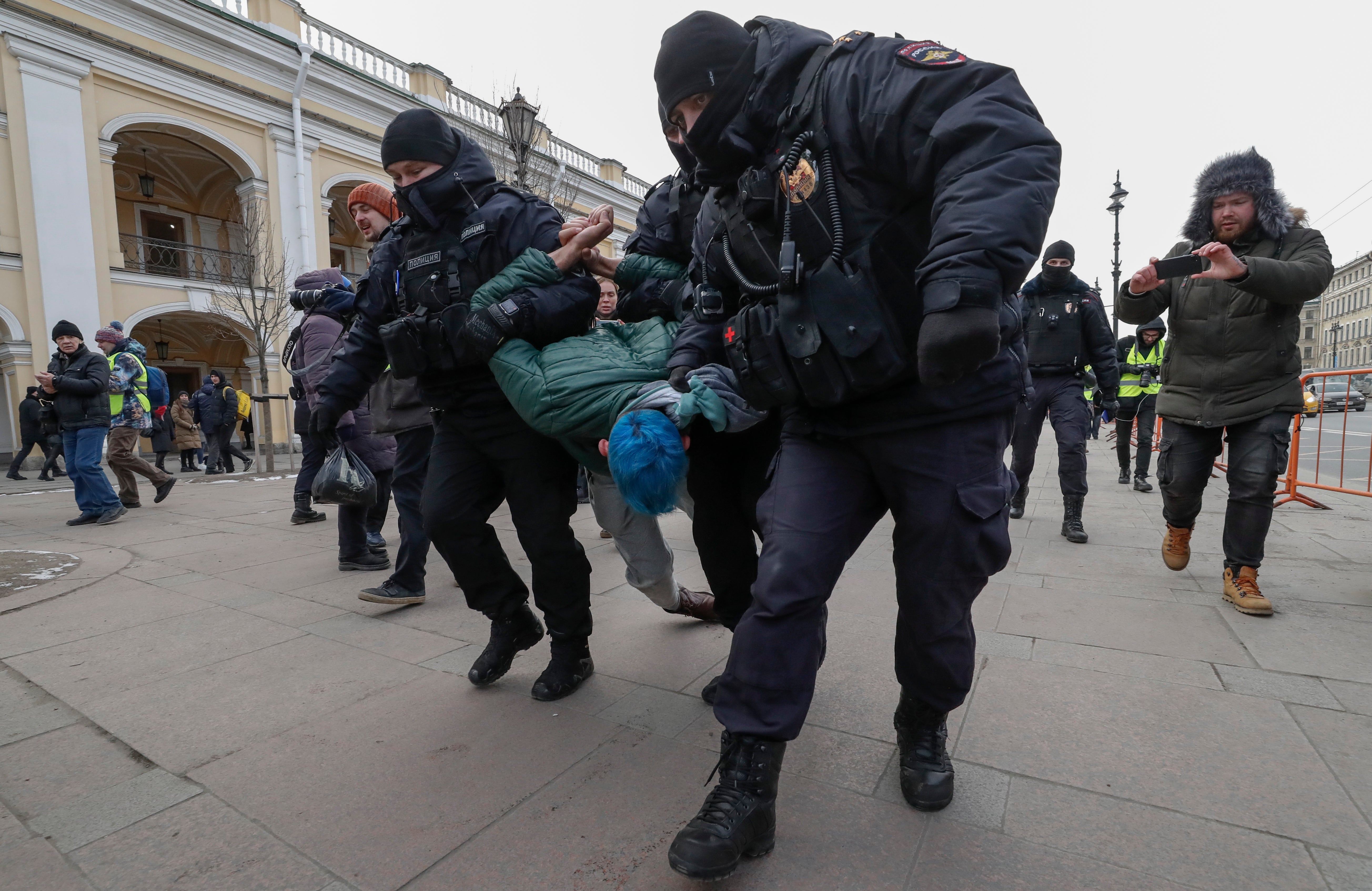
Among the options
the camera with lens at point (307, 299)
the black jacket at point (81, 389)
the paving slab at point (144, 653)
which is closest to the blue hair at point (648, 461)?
the paving slab at point (144, 653)

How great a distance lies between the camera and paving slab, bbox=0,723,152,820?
1.90 metres

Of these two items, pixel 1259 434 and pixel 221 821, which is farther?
pixel 1259 434

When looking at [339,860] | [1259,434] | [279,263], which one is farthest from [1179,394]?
[279,263]

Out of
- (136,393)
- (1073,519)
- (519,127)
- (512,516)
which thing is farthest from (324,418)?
(519,127)

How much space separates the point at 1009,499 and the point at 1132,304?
7.98 ft

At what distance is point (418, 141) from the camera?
2566 millimetres

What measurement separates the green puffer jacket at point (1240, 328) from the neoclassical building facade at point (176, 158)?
10620 millimetres

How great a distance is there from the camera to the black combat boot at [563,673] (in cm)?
246

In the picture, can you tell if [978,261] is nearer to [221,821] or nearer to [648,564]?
[648,564]

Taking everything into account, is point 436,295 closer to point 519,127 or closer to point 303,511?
point 303,511

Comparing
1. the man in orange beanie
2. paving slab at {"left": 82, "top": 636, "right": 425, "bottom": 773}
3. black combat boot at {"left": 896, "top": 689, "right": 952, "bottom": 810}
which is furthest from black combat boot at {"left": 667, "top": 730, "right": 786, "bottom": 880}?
the man in orange beanie

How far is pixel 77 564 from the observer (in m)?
4.71

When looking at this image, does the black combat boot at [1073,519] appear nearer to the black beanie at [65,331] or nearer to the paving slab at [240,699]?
the paving slab at [240,699]

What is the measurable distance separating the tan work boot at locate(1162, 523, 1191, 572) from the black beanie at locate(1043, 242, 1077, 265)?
2448 millimetres
